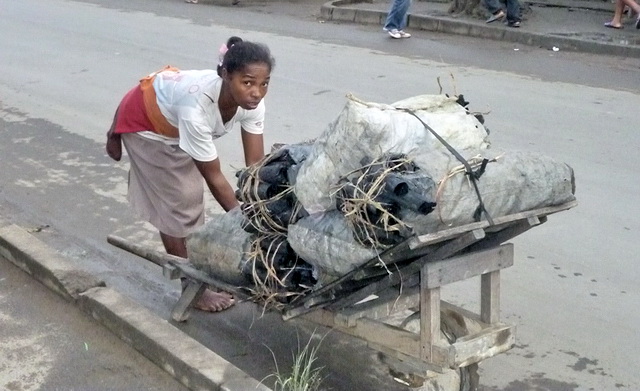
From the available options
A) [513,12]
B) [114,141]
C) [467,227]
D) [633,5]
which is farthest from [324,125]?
[633,5]

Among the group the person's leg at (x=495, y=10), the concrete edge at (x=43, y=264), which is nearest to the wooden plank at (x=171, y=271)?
the concrete edge at (x=43, y=264)

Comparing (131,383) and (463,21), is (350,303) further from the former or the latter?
(463,21)

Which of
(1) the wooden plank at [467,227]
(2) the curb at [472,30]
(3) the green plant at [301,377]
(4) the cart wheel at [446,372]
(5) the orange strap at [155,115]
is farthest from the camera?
(2) the curb at [472,30]

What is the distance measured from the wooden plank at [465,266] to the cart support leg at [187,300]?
130 cm

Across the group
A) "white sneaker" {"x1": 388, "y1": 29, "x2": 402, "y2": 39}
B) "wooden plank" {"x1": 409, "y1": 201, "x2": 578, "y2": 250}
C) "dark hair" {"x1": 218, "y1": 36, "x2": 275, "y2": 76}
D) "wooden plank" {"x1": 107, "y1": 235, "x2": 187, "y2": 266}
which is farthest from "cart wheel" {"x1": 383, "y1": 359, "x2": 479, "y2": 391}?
"white sneaker" {"x1": 388, "y1": 29, "x2": 402, "y2": 39}

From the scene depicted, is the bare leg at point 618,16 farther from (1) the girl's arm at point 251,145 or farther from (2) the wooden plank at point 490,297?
(2) the wooden plank at point 490,297

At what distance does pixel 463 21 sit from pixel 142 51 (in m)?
4.30

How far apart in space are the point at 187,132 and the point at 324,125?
3.58 metres

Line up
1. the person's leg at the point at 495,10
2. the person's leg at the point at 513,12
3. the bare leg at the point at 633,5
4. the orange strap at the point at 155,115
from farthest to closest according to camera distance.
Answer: the person's leg at the point at 495,10, the person's leg at the point at 513,12, the bare leg at the point at 633,5, the orange strap at the point at 155,115

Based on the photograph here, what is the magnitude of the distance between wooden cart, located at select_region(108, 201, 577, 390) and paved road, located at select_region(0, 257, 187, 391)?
771mm

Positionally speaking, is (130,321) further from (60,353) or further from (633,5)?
(633,5)

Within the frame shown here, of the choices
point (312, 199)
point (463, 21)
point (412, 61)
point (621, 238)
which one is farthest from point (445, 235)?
point (463, 21)

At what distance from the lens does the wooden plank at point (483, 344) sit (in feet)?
9.76

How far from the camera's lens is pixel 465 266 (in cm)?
306
